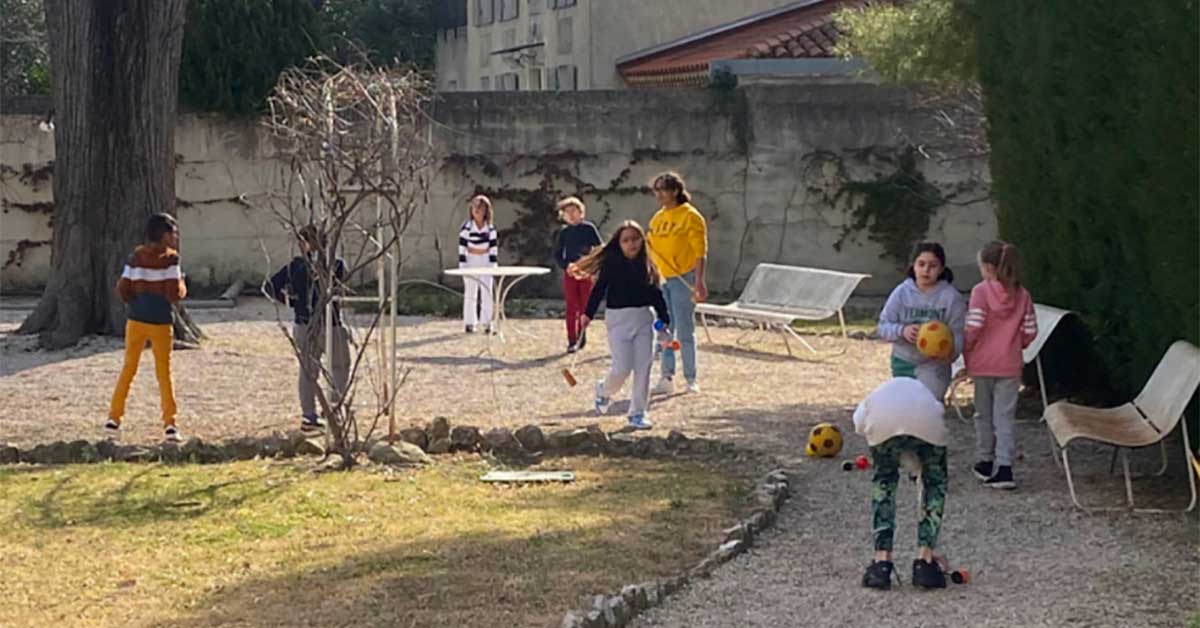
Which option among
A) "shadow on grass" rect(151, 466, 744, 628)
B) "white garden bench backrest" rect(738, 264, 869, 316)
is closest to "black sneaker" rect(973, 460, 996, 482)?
"shadow on grass" rect(151, 466, 744, 628)

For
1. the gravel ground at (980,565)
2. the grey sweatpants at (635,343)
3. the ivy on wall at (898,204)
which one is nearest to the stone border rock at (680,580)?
the gravel ground at (980,565)

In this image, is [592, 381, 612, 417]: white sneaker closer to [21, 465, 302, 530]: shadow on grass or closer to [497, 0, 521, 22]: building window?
[21, 465, 302, 530]: shadow on grass

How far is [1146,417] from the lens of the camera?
970 cm

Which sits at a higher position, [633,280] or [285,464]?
[633,280]

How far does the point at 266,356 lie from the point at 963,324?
8.24 meters

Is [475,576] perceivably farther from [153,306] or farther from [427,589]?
[153,306]

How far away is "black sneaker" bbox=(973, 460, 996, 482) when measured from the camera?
10.4 meters

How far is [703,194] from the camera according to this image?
24172mm

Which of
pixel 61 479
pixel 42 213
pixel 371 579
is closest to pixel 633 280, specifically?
pixel 61 479

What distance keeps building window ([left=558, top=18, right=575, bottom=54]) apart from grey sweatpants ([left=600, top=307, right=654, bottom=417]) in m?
21.5

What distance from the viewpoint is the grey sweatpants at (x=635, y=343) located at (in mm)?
12289

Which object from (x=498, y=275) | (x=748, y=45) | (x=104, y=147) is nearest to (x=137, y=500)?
(x=104, y=147)

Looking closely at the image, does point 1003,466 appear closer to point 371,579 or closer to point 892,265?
point 371,579

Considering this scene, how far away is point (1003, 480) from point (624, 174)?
46.7 feet
